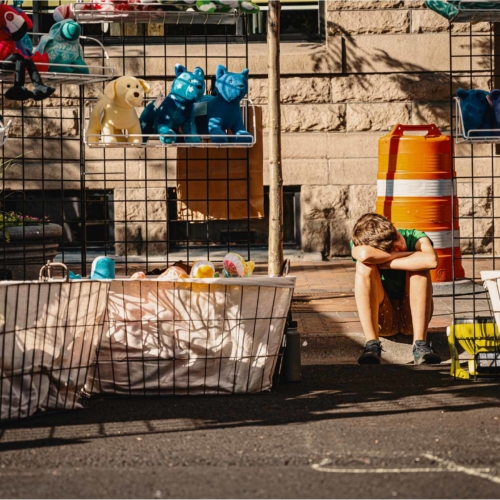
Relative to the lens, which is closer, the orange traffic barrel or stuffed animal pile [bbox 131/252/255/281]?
stuffed animal pile [bbox 131/252/255/281]

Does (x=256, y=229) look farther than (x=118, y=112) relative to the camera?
Yes

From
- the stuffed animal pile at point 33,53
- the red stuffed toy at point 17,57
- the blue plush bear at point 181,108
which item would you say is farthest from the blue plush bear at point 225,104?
the red stuffed toy at point 17,57

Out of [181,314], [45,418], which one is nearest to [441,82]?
[181,314]

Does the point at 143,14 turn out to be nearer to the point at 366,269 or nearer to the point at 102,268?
the point at 102,268

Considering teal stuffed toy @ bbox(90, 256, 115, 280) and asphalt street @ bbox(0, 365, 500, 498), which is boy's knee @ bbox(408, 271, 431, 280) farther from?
teal stuffed toy @ bbox(90, 256, 115, 280)

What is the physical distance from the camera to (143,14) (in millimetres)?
6516

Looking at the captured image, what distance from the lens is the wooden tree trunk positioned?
711 centimetres

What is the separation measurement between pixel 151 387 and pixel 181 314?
17.5 inches

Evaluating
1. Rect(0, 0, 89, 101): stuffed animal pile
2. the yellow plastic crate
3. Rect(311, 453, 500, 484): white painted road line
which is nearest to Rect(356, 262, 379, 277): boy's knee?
the yellow plastic crate

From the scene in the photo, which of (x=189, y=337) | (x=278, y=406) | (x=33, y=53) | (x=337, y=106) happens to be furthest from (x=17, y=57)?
(x=337, y=106)

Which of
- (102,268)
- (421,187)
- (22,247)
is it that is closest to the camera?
(102,268)

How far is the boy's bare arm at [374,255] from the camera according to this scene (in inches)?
250

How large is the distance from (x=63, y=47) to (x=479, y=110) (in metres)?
2.79

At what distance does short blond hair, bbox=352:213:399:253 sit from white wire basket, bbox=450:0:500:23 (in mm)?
1379
